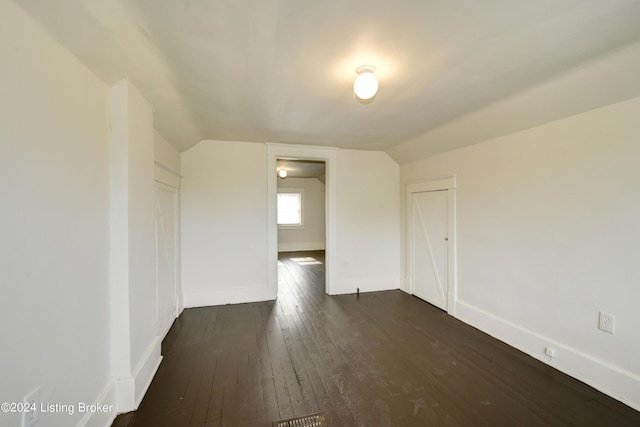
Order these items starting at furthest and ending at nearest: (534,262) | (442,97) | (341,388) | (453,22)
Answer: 1. (534,262)
2. (442,97)
3. (341,388)
4. (453,22)

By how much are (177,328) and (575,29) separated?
4.03 meters

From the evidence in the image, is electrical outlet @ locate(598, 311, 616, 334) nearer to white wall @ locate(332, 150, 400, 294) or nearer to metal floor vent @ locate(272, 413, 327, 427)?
metal floor vent @ locate(272, 413, 327, 427)

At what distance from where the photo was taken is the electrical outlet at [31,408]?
1.04 metres

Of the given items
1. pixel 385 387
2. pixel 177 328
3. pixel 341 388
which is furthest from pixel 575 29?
pixel 177 328

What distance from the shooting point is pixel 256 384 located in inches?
79.0

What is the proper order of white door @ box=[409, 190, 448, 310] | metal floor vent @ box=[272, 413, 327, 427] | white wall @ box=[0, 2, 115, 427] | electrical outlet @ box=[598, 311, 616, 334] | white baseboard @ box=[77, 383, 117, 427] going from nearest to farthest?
1. white wall @ box=[0, 2, 115, 427]
2. white baseboard @ box=[77, 383, 117, 427]
3. metal floor vent @ box=[272, 413, 327, 427]
4. electrical outlet @ box=[598, 311, 616, 334]
5. white door @ box=[409, 190, 448, 310]

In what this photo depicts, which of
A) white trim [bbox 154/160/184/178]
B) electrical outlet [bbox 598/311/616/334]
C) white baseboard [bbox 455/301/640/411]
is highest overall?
white trim [bbox 154/160/184/178]

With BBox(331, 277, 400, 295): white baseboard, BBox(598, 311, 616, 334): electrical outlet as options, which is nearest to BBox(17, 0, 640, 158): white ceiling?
BBox(598, 311, 616, 334): electrical outlet

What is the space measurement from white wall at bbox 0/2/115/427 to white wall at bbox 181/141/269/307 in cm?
194

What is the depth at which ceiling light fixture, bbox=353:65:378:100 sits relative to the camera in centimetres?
175

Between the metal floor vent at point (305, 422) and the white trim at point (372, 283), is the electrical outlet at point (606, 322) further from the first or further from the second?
the white trim at point (372, 283)

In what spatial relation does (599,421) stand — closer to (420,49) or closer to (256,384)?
(256,384)

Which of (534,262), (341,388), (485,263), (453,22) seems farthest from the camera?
(485,263)

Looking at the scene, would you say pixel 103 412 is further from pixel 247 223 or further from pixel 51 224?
pixel 247 223
